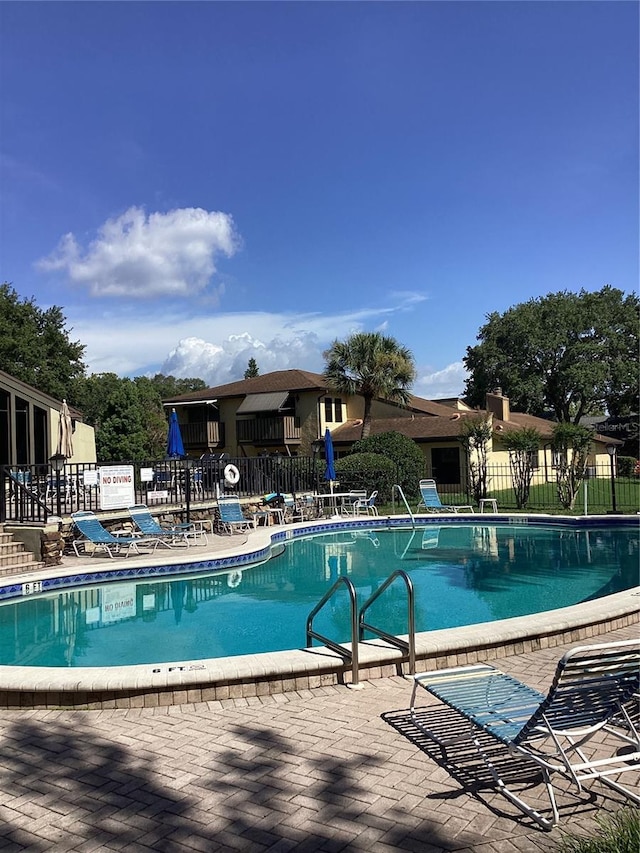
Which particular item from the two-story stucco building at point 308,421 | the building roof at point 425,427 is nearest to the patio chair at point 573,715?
the building roof at point 425,427

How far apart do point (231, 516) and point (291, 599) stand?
6.73 m

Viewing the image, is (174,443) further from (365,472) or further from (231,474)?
(365,472)

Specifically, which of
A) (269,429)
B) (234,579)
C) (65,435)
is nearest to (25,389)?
(65,435)

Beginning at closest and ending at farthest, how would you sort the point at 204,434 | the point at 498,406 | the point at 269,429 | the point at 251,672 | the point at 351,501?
the point at 251,672
the point at 351,501
the point at 498,406
the point at 269,429
the point at 204,434

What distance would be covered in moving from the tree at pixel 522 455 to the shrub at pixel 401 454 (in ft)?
13.0

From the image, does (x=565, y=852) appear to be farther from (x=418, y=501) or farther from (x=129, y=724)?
(x=418, y=501)

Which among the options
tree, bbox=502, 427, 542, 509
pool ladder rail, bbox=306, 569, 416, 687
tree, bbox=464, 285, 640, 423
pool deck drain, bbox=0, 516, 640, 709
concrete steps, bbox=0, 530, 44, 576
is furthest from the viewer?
tree, bbox=464, 285, 640, 423

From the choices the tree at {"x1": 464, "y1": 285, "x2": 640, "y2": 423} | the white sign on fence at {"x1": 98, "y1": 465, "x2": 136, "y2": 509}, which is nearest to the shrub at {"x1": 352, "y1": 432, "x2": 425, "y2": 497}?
the white sign on fence at {"x1": 98, "y1": 465, "x2": 136, "y2": 509}

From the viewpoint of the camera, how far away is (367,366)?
2991 centimetres

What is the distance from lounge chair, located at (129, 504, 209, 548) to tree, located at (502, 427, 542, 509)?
37.8ft

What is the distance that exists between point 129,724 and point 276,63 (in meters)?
11.7

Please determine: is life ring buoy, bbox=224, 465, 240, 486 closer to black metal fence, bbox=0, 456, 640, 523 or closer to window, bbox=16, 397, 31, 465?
black metal fence, bbox=0, 456, 640, 523

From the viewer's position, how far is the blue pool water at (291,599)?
8.63 m

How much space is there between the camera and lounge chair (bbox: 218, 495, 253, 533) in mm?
17422
